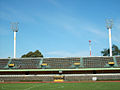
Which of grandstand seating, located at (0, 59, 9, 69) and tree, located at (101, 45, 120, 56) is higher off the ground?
tree, located at (101, 45, 120, 56)

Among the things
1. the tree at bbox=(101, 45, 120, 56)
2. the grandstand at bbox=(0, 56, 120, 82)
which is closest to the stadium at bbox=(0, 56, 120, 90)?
the grandstand at bbox=(0, 56, 120, 82)

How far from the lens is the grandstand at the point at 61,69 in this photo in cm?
3102

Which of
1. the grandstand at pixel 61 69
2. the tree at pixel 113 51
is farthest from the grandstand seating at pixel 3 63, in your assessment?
the tree at pixel 113 51

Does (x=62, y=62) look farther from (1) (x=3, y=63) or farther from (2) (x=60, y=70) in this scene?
(1) (x=3, y=63)

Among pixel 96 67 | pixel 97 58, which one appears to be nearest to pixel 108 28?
pixel 97 58

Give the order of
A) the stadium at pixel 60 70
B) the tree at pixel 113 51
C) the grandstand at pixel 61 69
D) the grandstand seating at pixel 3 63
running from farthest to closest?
1. the tree at pixel 113 51
2. the grandstand seating at pixel 3 63
3. the grandstand at pixel 61 69
4. the stadium at pixel 60 70

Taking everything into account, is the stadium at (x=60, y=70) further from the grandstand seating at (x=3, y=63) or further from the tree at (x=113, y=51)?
the tree at (x=113, y=51)

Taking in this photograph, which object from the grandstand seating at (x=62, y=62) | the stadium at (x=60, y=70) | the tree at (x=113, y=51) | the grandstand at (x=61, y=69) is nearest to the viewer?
the stadium at (x=60, y=70)

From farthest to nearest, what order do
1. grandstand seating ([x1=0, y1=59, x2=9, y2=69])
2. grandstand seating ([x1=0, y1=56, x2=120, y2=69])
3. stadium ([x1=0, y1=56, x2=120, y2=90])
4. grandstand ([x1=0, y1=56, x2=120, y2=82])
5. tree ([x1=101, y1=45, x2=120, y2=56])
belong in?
1. tree ([x1=101, y1=45, x2=120, y2=56])
2. grandstand seating ([x1=0, y1=59, x2=9, y2=69])
3. grandstand seating ([x1=0, y1=56, x2=120, y2=69])
4. grandstand ([x1=0, y1=56, x2=120, y2=82])
5. stadium ([x1=0, y1=56, x2=120, y2=90])

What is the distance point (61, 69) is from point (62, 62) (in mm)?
4188

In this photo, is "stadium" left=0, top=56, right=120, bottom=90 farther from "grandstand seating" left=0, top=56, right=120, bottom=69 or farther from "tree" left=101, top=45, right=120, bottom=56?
"tree" left=101, top=45, right=120, bottom=56

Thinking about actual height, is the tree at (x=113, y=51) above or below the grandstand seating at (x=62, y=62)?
above

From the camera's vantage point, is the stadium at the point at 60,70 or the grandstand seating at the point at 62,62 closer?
the stadium at the point at 60,70

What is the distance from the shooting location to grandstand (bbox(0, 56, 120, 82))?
31016mm
